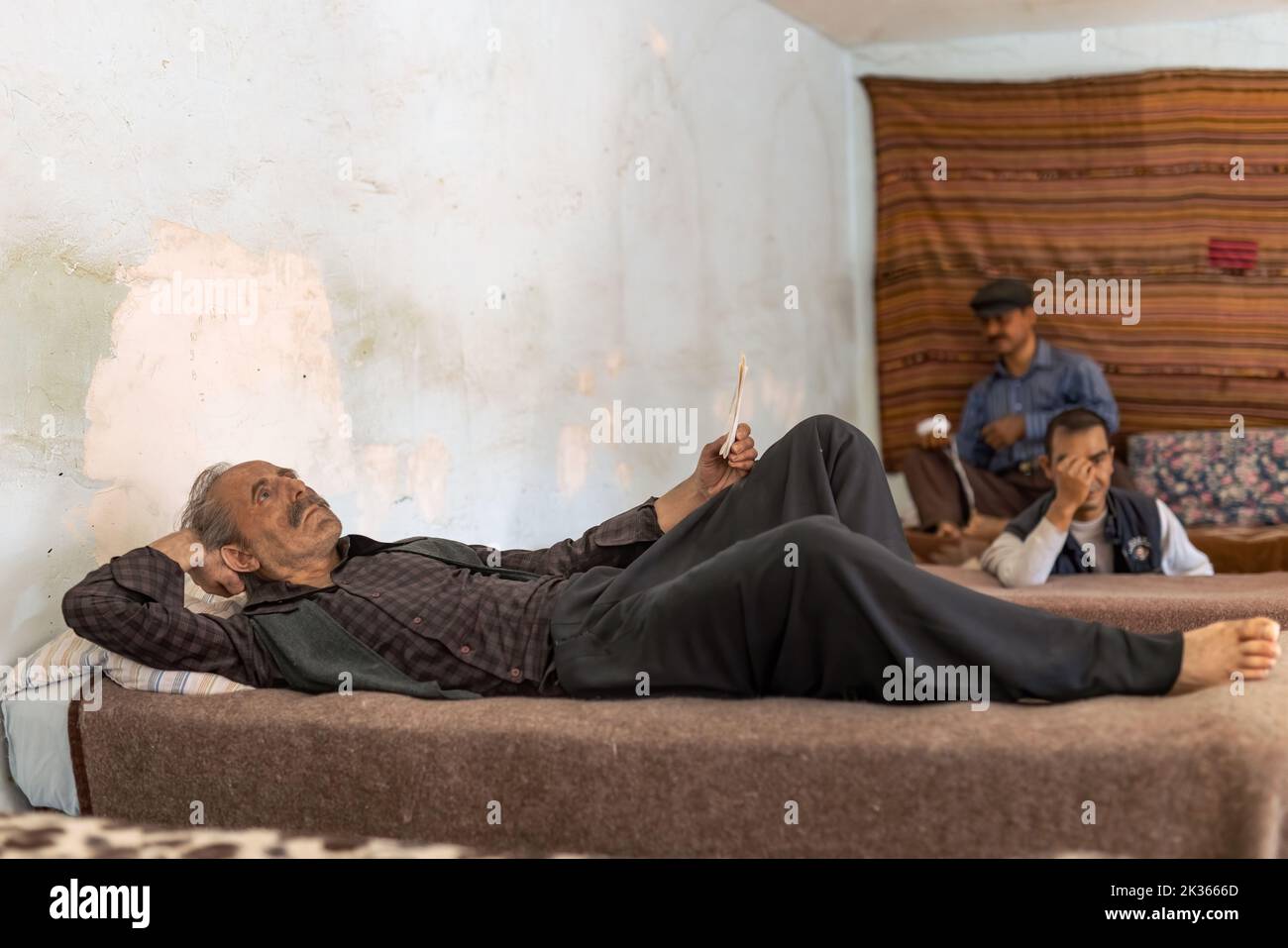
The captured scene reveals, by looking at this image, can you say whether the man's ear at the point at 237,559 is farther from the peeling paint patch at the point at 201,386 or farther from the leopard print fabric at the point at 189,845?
the leopard print fabric at the point at 189,845

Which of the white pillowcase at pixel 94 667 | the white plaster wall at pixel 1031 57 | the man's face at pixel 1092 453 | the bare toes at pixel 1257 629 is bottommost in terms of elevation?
the white pillowcase at pixel 94 667

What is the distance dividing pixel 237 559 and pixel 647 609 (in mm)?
795

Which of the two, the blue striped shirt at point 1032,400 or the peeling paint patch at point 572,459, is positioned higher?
the blue striped shirt at point 1032,400

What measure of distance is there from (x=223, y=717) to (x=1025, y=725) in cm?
121

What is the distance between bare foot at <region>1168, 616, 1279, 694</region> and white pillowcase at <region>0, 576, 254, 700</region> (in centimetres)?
146

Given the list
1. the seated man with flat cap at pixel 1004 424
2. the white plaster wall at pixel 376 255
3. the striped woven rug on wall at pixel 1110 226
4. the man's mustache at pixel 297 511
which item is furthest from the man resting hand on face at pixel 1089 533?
the man's mustache at pixel 297 511

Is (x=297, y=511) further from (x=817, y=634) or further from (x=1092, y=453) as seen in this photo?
(x=1092, y=453)

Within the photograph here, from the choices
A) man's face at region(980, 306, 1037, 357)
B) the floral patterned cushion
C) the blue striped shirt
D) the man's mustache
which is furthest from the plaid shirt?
the floral patterned cushion

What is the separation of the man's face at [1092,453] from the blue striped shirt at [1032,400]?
133 cm

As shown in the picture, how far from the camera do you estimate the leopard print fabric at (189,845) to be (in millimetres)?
1695

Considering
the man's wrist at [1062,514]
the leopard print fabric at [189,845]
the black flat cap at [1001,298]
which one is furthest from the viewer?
the black flat cap at [1001,298]

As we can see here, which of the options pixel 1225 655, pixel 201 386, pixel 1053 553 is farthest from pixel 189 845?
pixel 1053 553

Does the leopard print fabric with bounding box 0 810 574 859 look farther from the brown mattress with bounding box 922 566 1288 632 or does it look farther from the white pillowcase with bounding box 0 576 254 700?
the brown mattress with bounding box 922 566 1288 632

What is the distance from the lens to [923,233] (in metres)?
5.73
